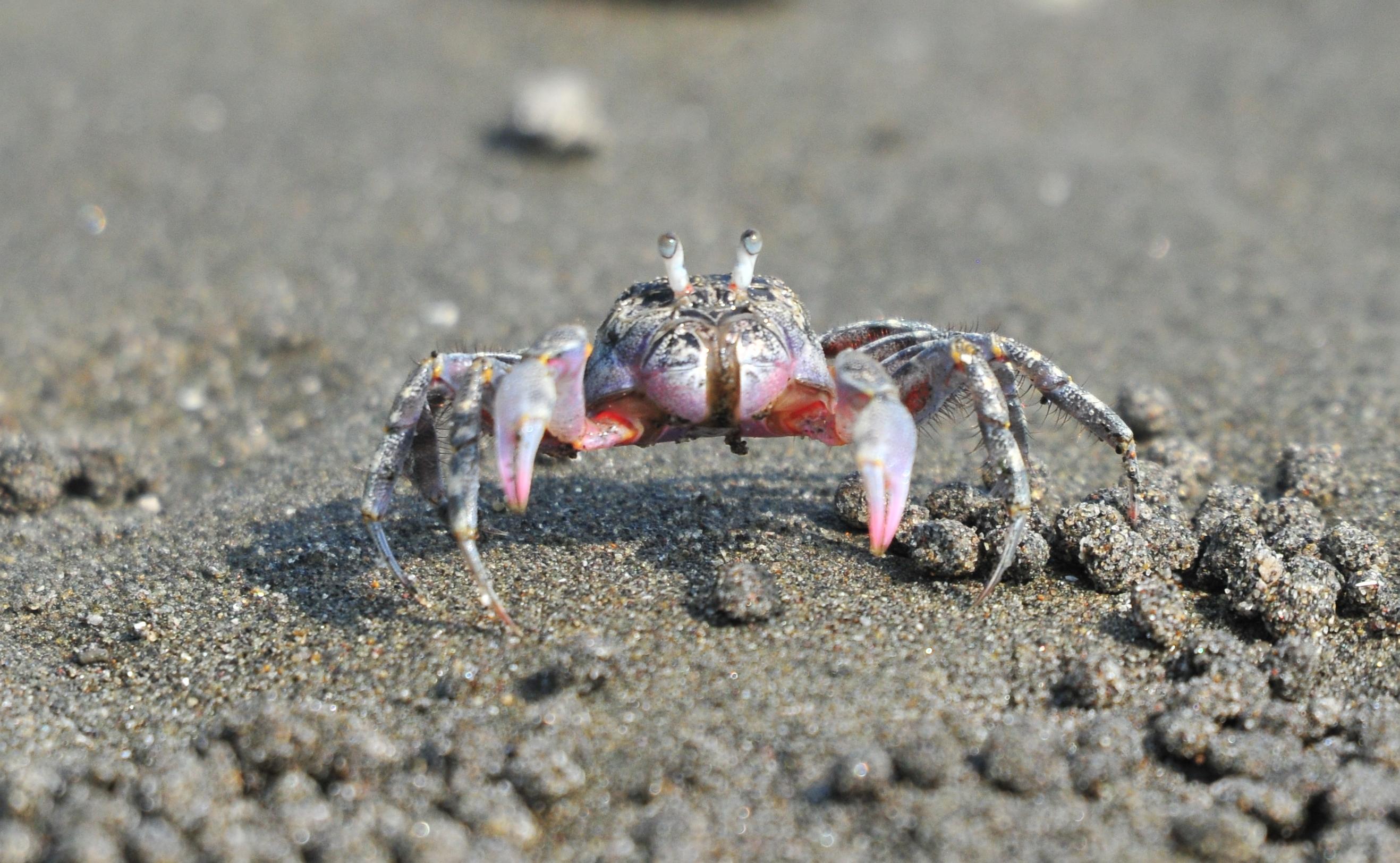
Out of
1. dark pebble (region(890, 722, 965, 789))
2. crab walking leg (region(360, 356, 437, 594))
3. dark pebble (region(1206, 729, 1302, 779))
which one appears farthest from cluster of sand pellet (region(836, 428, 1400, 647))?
crab walking leg (region(360, 356, 437, 594))

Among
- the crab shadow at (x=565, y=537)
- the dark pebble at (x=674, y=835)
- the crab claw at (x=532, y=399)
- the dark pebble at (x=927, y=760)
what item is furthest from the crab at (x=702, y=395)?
the dark pebble at (x=674, y=835)

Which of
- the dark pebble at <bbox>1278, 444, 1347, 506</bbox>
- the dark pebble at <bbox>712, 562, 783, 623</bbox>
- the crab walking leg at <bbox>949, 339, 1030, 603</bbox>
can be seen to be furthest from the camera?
the dark pebble at <bbox>1278, 444, 1347, 506</bbox>

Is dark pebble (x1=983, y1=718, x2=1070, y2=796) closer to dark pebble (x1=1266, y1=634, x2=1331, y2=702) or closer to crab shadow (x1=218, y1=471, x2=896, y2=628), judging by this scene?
dark pebble (x1=1266, y1=634, x2=1331, y2=702)

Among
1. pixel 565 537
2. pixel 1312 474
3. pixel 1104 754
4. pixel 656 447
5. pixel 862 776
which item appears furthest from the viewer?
pixel 656 447

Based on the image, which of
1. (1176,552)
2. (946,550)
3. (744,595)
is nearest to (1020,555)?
(946,550)

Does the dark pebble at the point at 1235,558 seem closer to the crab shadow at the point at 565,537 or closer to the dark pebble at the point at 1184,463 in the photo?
the dark pebble at the point at 1184,463

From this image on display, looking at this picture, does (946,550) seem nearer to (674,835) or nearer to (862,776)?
(862,776)

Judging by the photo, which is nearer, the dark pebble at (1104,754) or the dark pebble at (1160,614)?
the dark pebble at (1104,754)
